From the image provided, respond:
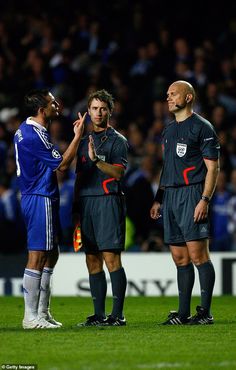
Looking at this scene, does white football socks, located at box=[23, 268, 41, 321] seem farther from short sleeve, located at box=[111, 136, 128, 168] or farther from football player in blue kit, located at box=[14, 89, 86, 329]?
short sleeve, located at box=[111, 136, 128, 168]

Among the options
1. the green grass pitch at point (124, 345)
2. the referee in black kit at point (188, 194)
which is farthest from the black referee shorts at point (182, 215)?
the green grass pitch at point (124, 345)

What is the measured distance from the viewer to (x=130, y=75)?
17734 millimetres

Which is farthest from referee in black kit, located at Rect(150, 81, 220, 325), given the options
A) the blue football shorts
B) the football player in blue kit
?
the blue football shorts

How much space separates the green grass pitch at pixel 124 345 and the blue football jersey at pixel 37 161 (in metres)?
1.17

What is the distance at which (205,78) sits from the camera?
55.9 feet

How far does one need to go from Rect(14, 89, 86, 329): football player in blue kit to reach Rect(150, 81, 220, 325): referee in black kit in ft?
2.86

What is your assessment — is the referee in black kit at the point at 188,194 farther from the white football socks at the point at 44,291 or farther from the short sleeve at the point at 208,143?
the white football socks at the point at 44,291

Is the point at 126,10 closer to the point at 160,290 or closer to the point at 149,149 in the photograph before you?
the point at 149,149

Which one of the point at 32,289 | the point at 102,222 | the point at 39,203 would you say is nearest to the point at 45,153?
the point at 39,203

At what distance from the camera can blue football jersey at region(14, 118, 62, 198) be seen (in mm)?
8805

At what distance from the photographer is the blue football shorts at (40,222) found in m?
8.73

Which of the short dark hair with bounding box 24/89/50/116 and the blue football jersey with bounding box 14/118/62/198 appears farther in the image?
the short dark hair with bounding box 24/89/50/116

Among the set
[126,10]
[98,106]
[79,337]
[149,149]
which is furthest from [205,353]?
[126,10]

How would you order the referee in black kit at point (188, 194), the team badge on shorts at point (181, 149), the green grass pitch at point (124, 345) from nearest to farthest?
the green grass pitch at point (124, 345)
the referee in black kit at point (188, 194)
the team badge on shorts at point (181, 149)
